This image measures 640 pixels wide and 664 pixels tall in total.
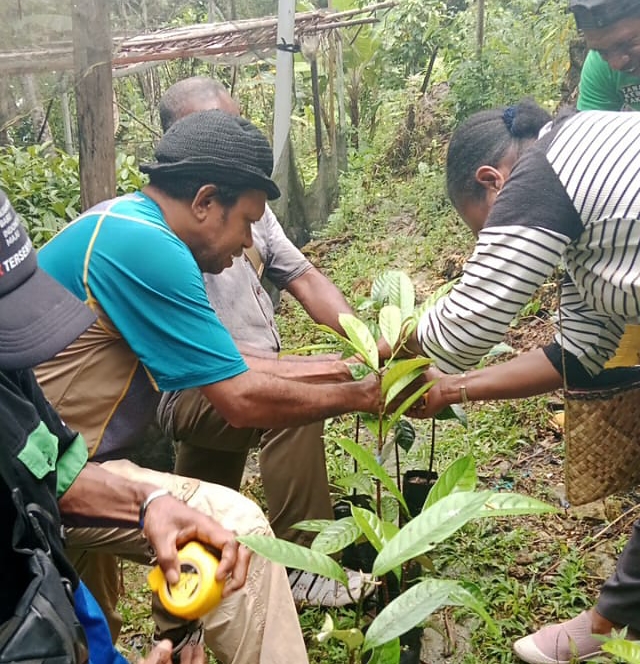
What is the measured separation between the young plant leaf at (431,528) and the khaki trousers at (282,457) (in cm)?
121

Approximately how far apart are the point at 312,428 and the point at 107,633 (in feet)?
3.87

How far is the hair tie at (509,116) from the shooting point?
2012 millimetres

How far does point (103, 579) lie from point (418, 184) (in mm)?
5800

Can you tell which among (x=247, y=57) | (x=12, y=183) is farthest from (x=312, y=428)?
(x=247, y=57)

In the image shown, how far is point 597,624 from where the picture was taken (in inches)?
85.9

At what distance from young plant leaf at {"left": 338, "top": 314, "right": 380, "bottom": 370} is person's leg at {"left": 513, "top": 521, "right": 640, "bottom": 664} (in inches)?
36.1

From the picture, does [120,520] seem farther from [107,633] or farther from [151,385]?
[151,385]

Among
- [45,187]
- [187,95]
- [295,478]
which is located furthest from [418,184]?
[295,478]

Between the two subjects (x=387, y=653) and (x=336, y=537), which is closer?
(x=387, y=653)

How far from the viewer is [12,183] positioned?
4.30m

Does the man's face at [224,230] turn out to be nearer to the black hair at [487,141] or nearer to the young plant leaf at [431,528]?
the black hair at [487,141]

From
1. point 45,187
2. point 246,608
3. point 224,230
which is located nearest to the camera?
point 246,608

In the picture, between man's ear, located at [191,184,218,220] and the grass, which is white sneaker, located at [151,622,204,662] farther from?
man's ear, located at [191,184,218,220]

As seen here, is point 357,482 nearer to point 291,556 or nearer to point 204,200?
point 291,556
